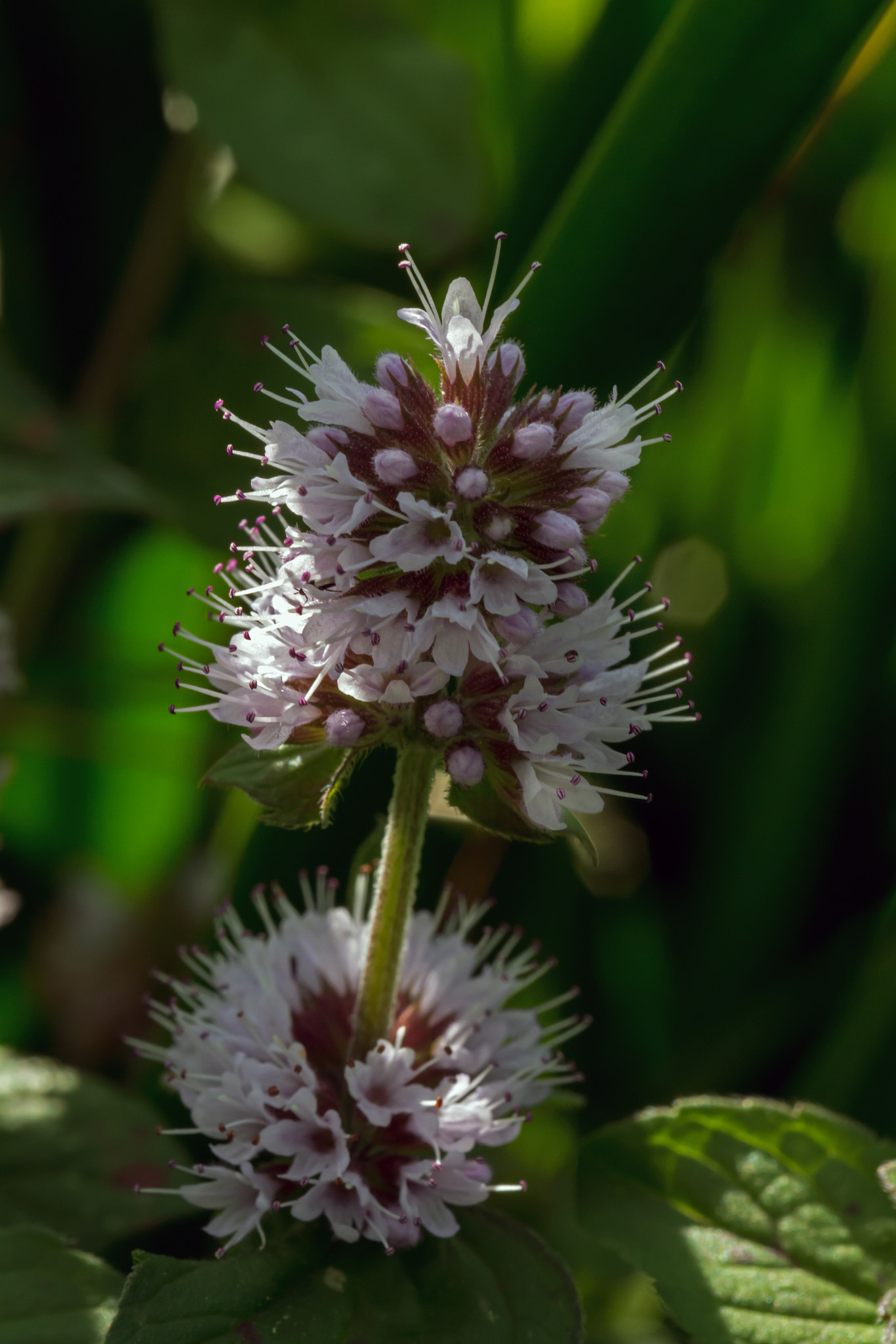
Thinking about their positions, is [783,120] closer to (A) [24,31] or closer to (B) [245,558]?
(B) [245,558]

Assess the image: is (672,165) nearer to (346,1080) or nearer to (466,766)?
(466,766)

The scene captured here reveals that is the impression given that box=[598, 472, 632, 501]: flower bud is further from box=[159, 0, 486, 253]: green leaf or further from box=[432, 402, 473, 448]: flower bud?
box=[159, 0, 486, 253]: green leaf

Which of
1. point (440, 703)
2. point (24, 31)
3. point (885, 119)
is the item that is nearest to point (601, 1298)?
point (440, 703)

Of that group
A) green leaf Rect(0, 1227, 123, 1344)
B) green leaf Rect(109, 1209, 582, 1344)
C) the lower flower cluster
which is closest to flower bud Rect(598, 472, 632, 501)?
the lower flower cluster

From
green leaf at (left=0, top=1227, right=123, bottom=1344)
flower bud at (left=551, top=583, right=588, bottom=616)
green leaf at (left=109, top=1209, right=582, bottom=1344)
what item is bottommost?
green leaf at (left=0, top=1227, right=123, bottom=1344)

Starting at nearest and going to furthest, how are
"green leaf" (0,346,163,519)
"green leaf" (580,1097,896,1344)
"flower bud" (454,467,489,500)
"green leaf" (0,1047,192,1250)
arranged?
"flower bud" (454,467,489,500), "green leaf" (580,1097,896,1344), "green leaf" (0,1047,192,1250), "green leaf" (0,346,163,519)

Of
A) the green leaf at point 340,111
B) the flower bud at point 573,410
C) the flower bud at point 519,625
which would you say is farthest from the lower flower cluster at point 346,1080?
the green leaf at point 340,111
